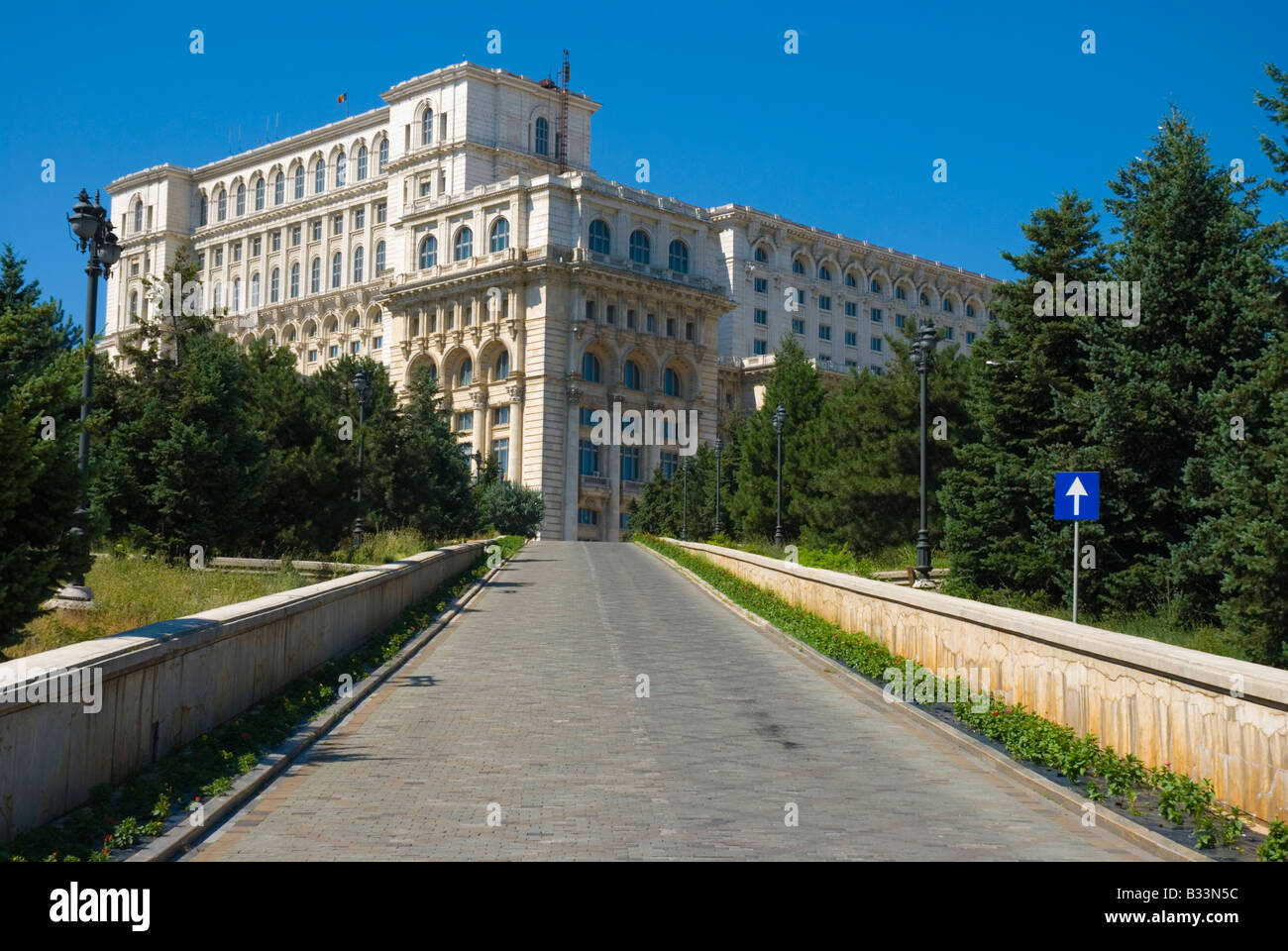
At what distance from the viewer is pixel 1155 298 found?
23.0 meters

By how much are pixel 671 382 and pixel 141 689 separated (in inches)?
3389

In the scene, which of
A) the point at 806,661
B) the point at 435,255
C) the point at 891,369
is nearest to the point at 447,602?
the point at 806,661

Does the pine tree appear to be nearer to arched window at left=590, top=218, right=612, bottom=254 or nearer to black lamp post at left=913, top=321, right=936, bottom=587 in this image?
black lamp post at left=913, top=321, right=936, bottom=587

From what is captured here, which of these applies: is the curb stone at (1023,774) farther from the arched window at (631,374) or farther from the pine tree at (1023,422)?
the arched window at (631,374)

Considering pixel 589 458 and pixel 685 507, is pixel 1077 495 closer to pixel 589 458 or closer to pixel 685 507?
pixel 685 507

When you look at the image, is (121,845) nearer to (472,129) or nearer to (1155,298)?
(1155,298)

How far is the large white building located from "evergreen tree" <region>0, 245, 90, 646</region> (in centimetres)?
7412

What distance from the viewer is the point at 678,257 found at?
94.8m

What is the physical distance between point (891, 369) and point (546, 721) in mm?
29044

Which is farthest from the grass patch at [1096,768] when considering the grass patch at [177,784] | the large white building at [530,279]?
the large white building at [530,279]

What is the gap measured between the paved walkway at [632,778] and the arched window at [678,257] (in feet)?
252

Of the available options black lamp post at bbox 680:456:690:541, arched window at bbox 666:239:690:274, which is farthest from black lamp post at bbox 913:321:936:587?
arched window at bbox 666:239:690:274

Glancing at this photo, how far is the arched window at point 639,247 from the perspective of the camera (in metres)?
91.9

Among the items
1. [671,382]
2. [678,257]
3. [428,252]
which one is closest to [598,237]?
[678,257]
